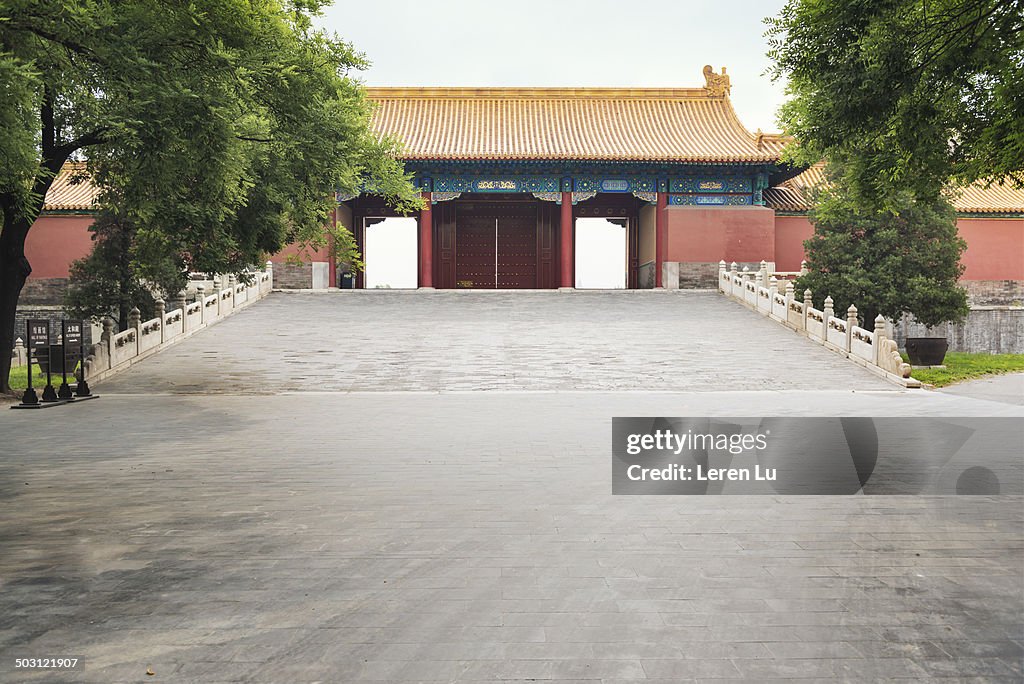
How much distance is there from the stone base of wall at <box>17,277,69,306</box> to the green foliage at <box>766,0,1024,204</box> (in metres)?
23.1

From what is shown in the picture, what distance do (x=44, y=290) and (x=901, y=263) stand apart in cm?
2378

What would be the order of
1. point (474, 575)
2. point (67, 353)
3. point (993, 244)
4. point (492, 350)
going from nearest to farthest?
1. point (474, 575)
2. point (67, 353)
3. point (492, 350)
4. point (993, 244)

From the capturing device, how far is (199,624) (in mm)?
3092

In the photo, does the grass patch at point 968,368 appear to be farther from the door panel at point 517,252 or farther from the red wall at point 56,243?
the red wall at point 56,243

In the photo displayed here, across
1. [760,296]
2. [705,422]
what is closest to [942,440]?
[705,422]

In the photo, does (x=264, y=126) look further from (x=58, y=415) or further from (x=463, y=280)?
(x=463, y=280)

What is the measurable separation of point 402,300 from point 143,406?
12.2 meters

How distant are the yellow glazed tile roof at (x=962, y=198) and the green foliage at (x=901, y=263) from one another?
7903 millimetres

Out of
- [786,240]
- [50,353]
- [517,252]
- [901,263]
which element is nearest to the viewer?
[50,353]

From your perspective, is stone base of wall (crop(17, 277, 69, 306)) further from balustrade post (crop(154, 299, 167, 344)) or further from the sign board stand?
the sign board stand

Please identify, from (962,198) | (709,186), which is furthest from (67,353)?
(962,198)

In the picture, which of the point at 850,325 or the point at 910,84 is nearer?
the point at 910,84

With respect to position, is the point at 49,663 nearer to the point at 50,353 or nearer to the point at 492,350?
the point at 50,353

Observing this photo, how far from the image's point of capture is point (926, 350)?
17578 millimetres
